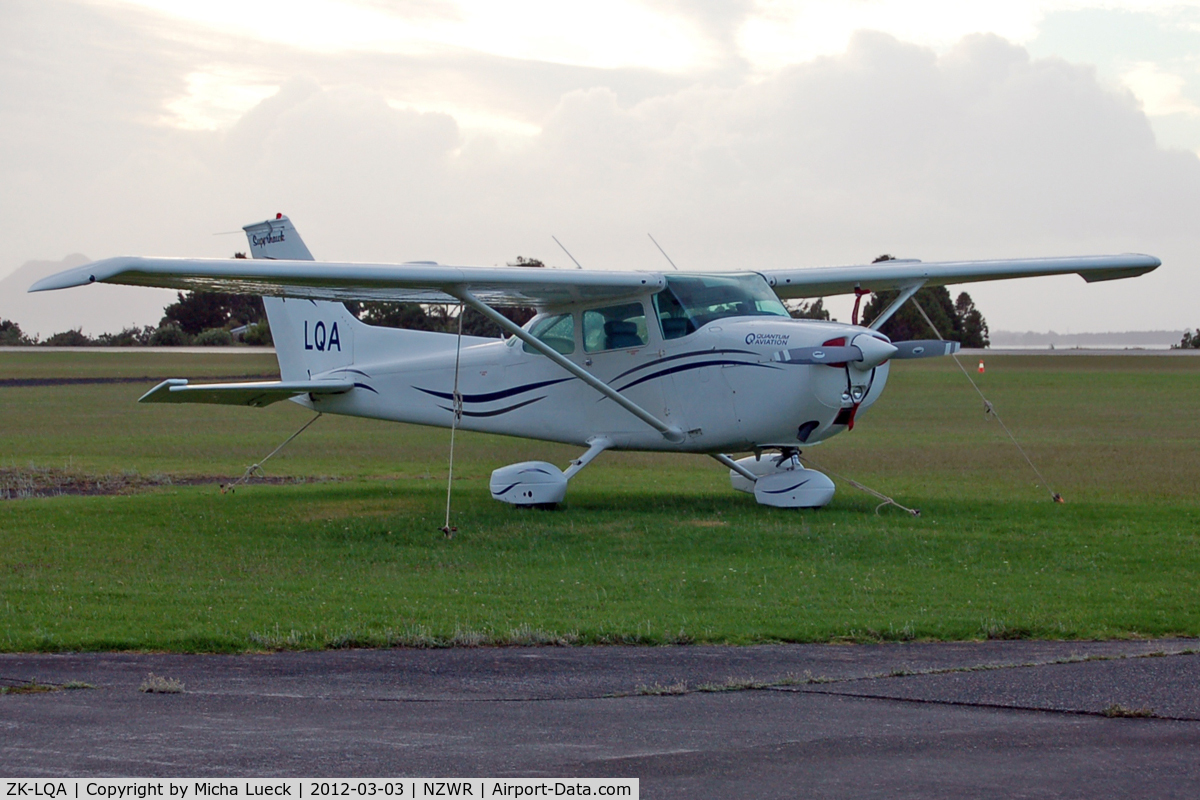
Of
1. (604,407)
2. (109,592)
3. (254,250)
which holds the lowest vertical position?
(109,592)

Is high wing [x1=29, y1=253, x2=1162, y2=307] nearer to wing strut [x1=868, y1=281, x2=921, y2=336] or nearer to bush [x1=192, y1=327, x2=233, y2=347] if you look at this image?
wing strut [x1=868, y1=281, x2=921, y2=336]

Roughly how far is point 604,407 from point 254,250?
19.8 feet

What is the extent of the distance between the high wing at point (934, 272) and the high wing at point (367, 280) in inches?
112

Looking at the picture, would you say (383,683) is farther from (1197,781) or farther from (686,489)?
(686,489)

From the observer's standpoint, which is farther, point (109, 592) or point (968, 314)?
point (968, 314)

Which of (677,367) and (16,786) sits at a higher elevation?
(677,367)

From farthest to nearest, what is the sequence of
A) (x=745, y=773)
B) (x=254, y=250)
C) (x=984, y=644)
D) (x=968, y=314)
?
(x=968, y=314), (x=254, y=250), (x=984, y=644), (x=745, y=773)

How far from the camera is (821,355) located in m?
14.7

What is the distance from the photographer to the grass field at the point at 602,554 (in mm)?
9344

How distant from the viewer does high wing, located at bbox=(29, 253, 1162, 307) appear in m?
12.8

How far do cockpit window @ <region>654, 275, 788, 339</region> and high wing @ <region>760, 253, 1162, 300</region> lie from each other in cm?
144

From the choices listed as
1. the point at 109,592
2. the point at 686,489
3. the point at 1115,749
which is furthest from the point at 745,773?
the point at 686,489

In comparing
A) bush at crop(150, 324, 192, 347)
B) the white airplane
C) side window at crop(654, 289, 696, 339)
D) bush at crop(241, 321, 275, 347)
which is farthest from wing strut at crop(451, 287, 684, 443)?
bush at crop(150, 324, 192, 347)

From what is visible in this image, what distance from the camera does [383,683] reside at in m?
7.52
